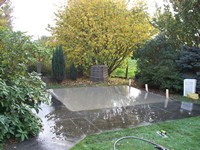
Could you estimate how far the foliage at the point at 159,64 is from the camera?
6.32 m

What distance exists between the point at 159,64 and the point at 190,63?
0.99 meters

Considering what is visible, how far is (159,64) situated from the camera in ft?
22.0

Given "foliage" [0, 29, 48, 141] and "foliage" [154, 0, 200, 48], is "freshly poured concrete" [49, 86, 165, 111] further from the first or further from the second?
"foliage" [154, 0, 200, 48]

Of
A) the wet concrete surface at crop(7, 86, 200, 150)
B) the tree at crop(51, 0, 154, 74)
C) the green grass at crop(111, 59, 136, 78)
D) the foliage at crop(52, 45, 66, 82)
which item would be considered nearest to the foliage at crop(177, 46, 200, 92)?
the wet concrete surface at crop(7, 86, 200, 150)

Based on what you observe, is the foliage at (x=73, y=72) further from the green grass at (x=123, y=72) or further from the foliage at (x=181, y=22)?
the foliage at (x=181, y=22)

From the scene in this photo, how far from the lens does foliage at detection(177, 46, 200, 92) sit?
6113mm

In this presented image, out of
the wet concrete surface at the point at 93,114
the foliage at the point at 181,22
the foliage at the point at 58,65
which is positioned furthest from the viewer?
the foliage at the point at 58,65

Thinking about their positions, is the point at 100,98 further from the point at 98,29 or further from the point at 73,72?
the point at 98,29

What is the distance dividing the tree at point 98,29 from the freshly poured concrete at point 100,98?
7.25 ft

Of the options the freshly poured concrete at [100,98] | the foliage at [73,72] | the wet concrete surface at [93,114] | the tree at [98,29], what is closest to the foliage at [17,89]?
the wet concrete surface at [93,114]

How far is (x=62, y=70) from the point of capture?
757cm

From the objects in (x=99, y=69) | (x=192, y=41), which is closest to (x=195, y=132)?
(x=192, y=41)

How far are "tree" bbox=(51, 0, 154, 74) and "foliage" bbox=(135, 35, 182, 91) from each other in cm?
101

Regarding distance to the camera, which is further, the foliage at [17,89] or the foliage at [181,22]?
the foliage at [181,22]
